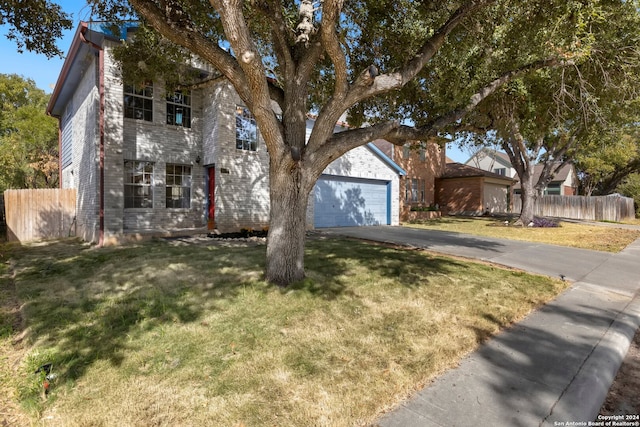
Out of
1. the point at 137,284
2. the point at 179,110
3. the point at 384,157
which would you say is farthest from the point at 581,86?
the point at 179,110

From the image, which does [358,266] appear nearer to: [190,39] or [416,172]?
Answer: [190,39]

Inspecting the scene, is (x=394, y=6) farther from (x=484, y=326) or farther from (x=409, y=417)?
(x=409, y=417)

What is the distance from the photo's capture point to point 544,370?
3.40m

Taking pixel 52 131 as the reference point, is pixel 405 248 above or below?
below

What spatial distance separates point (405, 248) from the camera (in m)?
10.4

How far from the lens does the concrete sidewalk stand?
271 centimetres

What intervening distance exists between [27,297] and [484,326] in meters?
6.88

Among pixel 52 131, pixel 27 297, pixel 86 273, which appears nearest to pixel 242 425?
pixel 27 297

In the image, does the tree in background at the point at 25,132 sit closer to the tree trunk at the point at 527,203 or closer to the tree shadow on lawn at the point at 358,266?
the tree shadow on lawn at the point at 358,266

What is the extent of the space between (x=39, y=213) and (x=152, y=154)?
5.18 meters

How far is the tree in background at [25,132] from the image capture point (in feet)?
73.5

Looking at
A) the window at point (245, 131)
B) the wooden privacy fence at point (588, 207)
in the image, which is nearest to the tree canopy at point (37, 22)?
the window at point (245, 131)

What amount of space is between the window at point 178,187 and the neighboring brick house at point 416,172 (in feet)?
45.4

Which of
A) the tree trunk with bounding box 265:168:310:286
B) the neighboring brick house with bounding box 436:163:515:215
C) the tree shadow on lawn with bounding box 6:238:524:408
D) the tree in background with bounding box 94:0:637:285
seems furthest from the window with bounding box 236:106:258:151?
the neighboring brick house with bounding box 436:163:515:215
